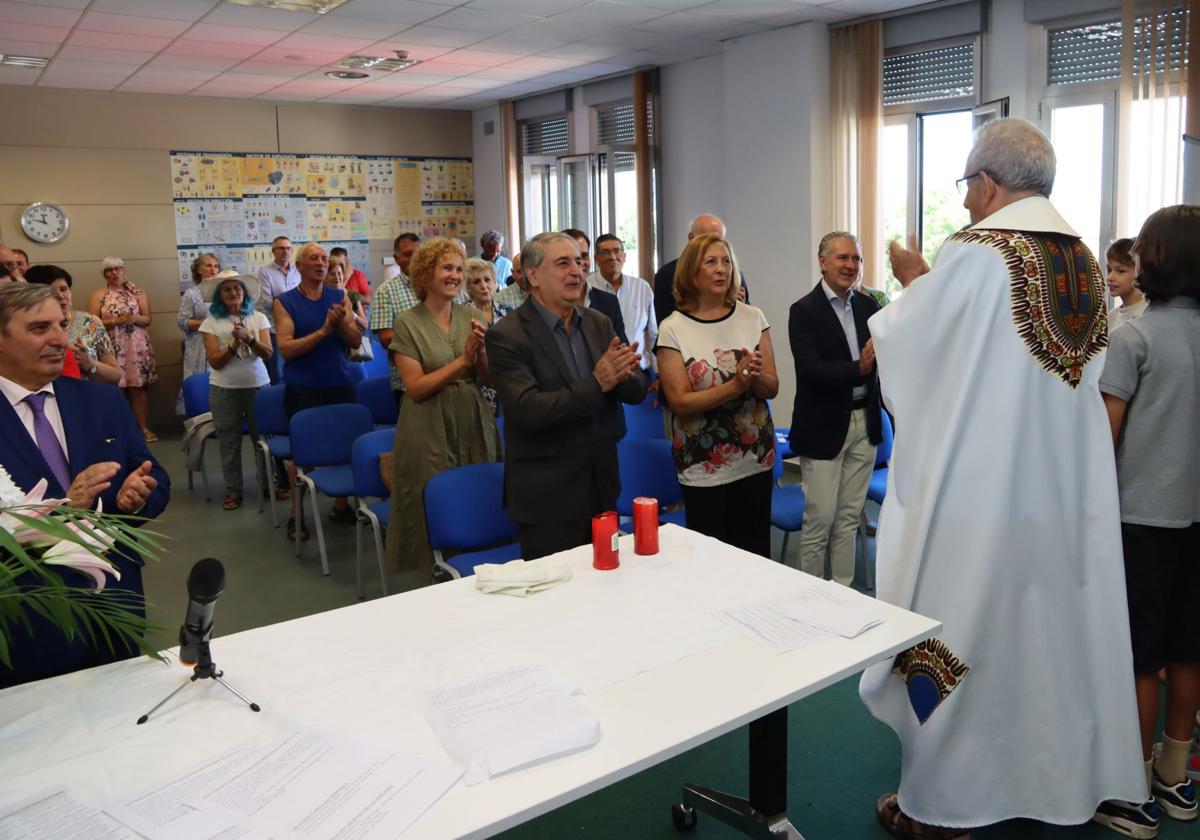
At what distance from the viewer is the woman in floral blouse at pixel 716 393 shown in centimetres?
354

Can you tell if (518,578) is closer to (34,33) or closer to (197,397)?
(197,397)

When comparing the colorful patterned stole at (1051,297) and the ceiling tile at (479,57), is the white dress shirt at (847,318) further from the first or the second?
the ceiling tile at (479,57)

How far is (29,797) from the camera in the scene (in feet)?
4.83

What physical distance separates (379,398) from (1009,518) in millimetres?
4356

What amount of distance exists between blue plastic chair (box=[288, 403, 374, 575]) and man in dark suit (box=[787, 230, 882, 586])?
7.54ft

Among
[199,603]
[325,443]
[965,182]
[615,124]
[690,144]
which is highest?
[615,124]

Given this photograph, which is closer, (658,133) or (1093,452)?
(1093,452)

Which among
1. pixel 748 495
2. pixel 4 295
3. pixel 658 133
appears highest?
pixel 658 133

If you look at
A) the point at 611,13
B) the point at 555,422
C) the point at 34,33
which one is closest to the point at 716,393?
the point at 555,422

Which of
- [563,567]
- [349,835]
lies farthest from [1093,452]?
[349,835]

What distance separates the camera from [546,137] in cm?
1035

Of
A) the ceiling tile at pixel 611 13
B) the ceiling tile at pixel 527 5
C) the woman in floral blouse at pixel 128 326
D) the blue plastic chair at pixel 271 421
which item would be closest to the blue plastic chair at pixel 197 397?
the blue plastic chair at pixel 271 421

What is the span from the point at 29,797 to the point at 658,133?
801 centimetres

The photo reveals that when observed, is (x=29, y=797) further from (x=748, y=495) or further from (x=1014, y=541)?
(x=748, y=495)
